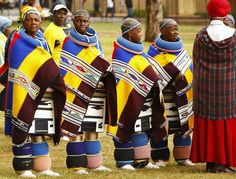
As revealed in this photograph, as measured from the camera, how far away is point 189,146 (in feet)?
44.7

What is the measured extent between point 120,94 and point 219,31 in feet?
4.44

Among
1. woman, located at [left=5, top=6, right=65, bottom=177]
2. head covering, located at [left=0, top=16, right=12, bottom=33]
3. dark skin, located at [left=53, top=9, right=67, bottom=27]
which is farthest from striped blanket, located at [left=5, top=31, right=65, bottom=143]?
head covering, located at [left=0, top=16, right=12, bottom=33]

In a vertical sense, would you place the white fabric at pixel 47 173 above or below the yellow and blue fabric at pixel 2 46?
below

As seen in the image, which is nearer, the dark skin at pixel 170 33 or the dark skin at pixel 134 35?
the dark skin at pixel 134 35

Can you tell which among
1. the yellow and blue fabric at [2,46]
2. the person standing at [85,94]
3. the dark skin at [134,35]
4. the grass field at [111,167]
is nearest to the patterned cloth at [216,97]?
the grass field at [111,167]

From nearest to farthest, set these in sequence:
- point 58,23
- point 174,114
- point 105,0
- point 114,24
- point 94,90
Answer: point 94,90 < point 174,114 < point 58,23 < point 114,24 < point 105,0

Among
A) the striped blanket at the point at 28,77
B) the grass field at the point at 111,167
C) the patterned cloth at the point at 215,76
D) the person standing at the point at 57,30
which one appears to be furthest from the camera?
the person standing at the point at 57,30

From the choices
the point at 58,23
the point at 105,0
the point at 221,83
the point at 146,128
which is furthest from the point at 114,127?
the point at 105,0

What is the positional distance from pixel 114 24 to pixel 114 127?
118ft

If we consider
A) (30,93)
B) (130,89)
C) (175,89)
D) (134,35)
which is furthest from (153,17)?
(30,93)

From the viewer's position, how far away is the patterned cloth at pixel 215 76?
40.9 ft

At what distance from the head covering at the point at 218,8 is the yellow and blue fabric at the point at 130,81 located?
927 mm

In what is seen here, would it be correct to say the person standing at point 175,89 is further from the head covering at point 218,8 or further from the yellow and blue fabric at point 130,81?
the head covering at point 218,8

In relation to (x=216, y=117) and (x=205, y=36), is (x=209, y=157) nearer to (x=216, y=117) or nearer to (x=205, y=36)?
(x=216, y=117)
